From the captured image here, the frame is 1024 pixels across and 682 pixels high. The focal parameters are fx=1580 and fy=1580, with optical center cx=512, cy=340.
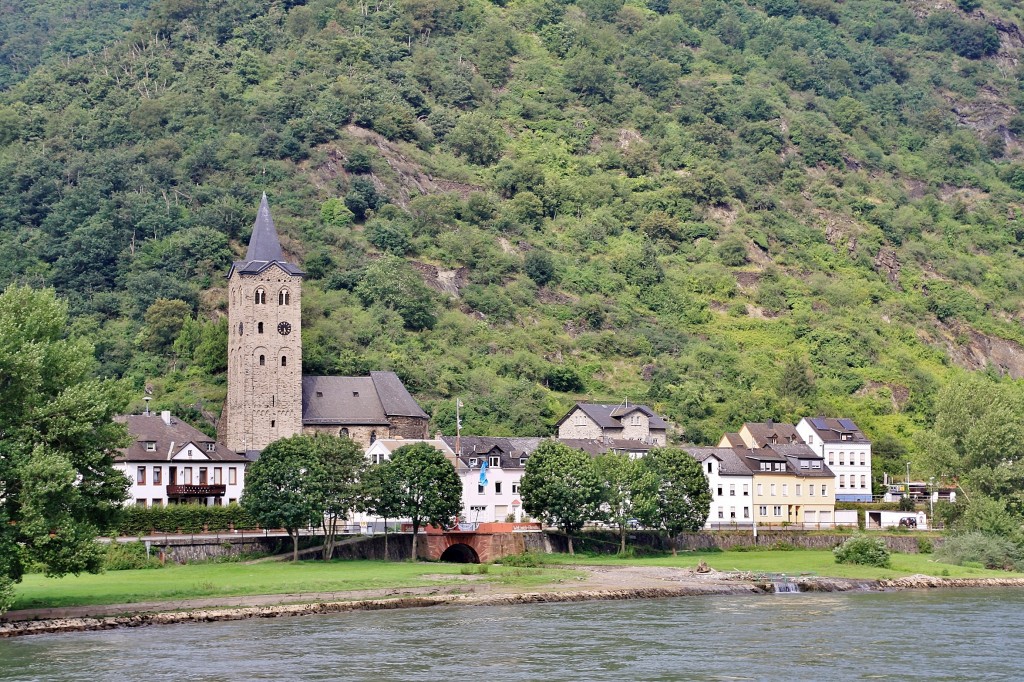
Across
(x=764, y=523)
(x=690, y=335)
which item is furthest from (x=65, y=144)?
(x=764, y=523)

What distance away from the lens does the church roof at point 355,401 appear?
4919 inches

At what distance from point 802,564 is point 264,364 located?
46.7 meters

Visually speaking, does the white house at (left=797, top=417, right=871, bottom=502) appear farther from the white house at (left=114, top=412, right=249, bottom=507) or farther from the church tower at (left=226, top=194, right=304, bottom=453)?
the white house at (left=114, top=412, right=249, bottom=507)

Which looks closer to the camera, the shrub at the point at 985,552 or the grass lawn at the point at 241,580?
the grass lawn at the point at 241,580

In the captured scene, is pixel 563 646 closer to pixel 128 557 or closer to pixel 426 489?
pixel 128 557

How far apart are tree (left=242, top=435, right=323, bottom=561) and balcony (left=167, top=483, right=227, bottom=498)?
1240cm

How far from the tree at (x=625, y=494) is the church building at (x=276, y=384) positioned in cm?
2711

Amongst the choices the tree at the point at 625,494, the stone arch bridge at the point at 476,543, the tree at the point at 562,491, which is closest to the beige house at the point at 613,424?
the tree at the point at 625,494

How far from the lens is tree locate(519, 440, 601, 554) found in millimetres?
99688

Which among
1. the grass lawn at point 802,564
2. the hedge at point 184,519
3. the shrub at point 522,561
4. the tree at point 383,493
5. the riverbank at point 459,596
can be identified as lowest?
the riverbank at point 459,596

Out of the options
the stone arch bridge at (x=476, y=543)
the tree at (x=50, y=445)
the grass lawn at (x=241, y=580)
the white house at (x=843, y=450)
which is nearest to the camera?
the tree at (x=50, y=445)

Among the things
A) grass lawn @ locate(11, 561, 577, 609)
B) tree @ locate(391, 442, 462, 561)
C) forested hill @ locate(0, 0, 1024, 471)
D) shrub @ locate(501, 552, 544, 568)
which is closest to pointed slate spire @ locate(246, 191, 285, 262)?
forested hill @ locate(0, 0, 1024, 471)

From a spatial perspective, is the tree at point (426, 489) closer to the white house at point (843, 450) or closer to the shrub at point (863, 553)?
the shrub at point (863, 553)

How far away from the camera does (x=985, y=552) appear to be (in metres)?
96.8
